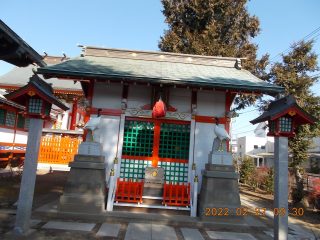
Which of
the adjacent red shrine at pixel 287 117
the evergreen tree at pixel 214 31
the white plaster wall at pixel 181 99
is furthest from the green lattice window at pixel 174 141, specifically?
the evergreen tree at pixel 214 31

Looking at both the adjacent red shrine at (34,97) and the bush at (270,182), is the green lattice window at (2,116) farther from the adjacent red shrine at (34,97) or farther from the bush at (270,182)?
the bush at (270,182)

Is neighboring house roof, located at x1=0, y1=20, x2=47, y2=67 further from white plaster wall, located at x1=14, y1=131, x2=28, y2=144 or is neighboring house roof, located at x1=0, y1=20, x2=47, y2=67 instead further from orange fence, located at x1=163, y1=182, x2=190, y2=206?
white plaster wall, located at x1=14, y1=131, x2=28, y2=144

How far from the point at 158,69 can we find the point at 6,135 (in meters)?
11.2

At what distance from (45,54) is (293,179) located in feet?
66.9

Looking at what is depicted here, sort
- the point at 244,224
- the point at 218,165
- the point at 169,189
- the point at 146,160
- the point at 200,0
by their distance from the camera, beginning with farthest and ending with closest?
the point at 200,0, the point at 146,160, the point at 169,189, the point at 218,165, the point at 244,224

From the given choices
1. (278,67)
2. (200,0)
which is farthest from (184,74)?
(200,0)

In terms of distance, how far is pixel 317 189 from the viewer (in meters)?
9.03

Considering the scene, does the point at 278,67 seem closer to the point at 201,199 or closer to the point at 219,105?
the point at 219,105

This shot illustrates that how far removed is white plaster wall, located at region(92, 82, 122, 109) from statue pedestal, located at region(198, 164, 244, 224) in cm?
408

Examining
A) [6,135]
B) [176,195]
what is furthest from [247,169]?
[6,135]

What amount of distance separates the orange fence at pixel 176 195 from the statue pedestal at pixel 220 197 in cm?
52

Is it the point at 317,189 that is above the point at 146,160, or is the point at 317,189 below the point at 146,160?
below

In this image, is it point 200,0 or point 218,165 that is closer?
point 218,165

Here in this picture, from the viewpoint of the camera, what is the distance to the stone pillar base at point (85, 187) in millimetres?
6254
